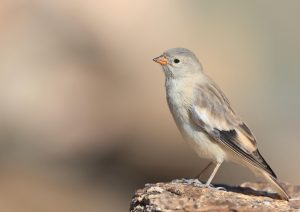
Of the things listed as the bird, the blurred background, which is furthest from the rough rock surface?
the blurred background

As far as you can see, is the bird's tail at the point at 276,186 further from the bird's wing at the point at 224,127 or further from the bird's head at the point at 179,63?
the bird's head at the point at 179,63

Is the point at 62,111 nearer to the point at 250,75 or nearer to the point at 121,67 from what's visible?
the point at 121,67

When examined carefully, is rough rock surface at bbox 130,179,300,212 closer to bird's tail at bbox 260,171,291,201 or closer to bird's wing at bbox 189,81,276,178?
bird's tail at bbox 260,171,291,201

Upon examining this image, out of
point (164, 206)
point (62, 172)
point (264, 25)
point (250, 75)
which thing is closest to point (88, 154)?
point (62, 172)

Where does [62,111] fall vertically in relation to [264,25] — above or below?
below

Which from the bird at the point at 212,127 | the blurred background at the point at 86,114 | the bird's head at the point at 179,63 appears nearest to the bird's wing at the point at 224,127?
the bird at the point at 212,127

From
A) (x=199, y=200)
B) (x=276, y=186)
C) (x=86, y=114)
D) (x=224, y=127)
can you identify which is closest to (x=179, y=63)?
(x=224, y=127)
